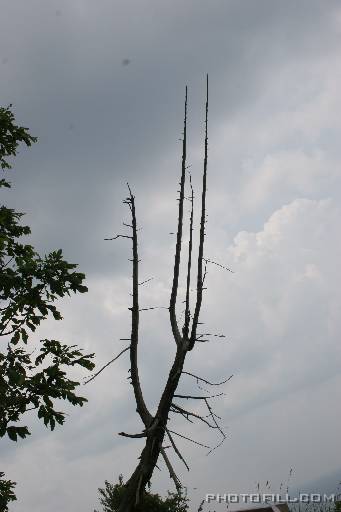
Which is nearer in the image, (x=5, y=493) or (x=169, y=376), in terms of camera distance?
(x=169, y=376)

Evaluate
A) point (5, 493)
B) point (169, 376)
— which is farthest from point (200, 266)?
point (5, 493)

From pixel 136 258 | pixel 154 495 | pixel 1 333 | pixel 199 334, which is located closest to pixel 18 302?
pixel 1 333

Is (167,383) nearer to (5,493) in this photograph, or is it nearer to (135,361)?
(135,361)

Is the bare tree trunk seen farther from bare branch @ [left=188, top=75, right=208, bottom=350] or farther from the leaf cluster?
the leaf cluster

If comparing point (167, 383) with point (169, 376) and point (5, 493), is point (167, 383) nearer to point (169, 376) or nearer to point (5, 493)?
point (169, 376)

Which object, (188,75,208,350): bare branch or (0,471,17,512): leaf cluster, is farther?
(0,471,17,512): leaf cluster

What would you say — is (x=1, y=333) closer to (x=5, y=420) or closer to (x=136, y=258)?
(x=5, y=420)

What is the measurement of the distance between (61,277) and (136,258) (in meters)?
2.79

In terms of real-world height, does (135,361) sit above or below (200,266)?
below

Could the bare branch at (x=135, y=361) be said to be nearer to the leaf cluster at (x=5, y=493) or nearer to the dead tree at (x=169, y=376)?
the dead tree at (x=169, y=376)

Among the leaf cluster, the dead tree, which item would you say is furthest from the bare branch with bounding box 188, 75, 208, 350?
the leaf cluster

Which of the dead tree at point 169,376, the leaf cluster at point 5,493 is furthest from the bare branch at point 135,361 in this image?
the leaf cluster at point 5,493

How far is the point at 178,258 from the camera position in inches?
185

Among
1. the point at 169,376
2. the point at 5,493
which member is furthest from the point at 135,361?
the point at 5,493
